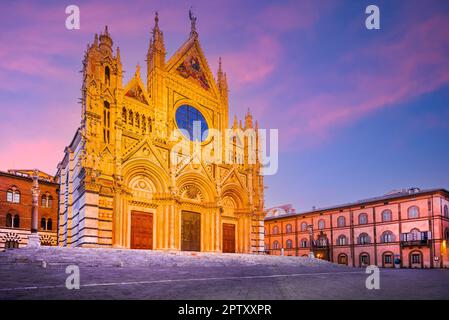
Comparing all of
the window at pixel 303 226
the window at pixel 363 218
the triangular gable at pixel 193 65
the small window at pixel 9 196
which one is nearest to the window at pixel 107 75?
the triangular gable at pixel 193 65

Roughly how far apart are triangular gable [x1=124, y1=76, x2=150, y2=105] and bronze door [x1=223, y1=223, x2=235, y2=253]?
14.3m

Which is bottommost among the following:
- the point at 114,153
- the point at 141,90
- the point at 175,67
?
the point at 114,153

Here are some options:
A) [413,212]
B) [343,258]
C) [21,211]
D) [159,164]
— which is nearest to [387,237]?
[413,212]

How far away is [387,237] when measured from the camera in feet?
165

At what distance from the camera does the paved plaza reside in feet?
30.8

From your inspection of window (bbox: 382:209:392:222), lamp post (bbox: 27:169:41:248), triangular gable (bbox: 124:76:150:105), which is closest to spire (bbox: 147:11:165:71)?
triangular gable (bbox: 124:76:150:105)

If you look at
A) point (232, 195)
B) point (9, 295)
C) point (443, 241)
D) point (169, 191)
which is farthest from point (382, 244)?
point (9, 295)

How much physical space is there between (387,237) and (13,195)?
45.9 metres

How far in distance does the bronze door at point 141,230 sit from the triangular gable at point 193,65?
46.1 ft

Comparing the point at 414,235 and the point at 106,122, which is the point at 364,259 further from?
the point at 106,122

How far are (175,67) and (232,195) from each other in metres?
13.8
